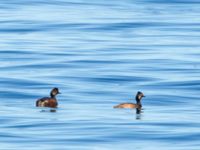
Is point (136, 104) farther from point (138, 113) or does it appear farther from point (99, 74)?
point (99, 74)

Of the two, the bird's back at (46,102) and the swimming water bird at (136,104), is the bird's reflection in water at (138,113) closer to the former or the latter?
the swimming water bird at (136,104)

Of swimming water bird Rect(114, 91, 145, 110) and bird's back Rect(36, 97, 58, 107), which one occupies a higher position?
swimming water bird Rect(114, 91, 145, 110)

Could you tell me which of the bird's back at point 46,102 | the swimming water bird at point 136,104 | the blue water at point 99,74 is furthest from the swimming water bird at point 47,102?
the swimming water bird at point 136,104

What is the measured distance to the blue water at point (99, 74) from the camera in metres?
24.6

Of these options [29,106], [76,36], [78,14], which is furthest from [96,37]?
[29,106]

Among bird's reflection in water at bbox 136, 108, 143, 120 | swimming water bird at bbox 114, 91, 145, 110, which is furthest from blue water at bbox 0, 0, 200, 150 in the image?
swimming water bird at bbox 114, 91, 145, 110

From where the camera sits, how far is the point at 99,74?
118 feet

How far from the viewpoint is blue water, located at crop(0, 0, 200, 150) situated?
2458 centimetres

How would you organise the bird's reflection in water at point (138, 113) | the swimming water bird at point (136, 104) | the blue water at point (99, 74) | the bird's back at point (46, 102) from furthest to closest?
the swimming water bird at point (136, 104) < the bird's back at point (46, 102) < the bird's reflection in water at point (138, 113) < the blue water at point (99, 74)

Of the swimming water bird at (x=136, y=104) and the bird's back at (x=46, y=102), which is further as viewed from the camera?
the swimming water bird at (x=136, y=104)

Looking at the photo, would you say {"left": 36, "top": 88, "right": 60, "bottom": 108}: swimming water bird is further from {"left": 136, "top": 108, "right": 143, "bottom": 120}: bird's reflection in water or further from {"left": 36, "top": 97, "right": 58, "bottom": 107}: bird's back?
{"left": 136, "top": 108, "right": 143, "bottom": 120}: bird's reflection in water

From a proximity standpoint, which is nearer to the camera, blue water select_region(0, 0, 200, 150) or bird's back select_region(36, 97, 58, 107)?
blue water select_region(0, 0, 200, 150)

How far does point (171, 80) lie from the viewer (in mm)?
34594

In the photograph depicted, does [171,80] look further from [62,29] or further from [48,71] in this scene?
[62,29]
